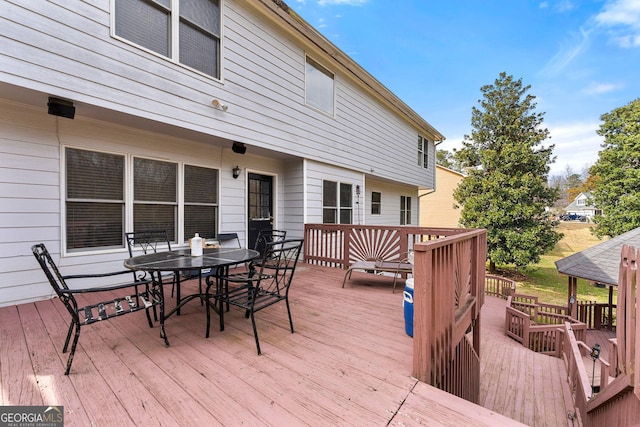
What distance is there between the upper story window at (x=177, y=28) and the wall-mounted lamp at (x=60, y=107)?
1135 millimetres

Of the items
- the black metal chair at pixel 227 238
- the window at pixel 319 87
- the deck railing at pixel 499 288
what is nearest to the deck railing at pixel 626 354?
the black metal chair at pixel 227 238

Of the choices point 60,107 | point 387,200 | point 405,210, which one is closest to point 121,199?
point 60,107

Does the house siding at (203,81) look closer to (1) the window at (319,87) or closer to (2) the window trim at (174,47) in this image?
(2) the window trim at (174,47)

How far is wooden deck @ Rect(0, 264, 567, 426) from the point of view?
156 cm

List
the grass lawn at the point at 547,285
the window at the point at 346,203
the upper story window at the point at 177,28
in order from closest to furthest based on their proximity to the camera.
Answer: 1. the upper story window at the point at 177,28
2. the window at the point at 346,203
3. the grass lawn at the point at 547,285

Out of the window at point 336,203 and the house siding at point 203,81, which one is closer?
the house siding at point 203,81

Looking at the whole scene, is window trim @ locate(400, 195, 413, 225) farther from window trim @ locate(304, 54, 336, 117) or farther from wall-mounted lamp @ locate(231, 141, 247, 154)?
wall-mounted lamp @ locate(231, 141, 247, 154)

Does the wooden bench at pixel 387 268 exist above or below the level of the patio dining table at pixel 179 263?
below

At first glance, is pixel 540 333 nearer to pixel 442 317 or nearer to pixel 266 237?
pixel 442 317

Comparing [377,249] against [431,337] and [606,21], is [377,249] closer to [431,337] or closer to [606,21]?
[431,337]

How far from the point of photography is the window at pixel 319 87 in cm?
634

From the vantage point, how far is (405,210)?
12.5 meters

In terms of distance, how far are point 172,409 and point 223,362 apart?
531mm

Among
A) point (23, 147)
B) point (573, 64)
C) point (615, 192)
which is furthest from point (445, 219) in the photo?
point (23, 147)
